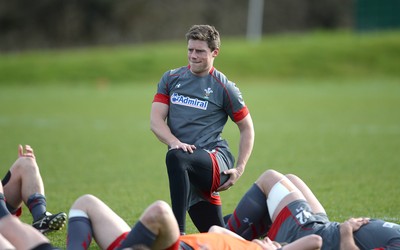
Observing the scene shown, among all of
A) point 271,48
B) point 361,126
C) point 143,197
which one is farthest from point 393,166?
point 271,48

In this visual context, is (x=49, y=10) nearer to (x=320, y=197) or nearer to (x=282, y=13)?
(x=282, y=13)

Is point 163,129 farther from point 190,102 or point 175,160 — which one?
point 175,160

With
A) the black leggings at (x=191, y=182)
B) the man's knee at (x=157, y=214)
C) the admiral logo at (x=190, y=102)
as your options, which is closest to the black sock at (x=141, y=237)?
the man's knee at (x=157, y=214)

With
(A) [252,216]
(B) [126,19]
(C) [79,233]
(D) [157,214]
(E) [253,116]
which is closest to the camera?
(D) [157,214]

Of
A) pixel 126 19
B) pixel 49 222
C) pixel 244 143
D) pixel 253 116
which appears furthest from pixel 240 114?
pixel 126 19

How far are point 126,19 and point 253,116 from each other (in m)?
26.7

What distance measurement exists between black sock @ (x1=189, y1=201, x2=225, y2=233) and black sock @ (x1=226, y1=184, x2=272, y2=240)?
430 mm

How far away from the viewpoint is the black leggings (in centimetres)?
634

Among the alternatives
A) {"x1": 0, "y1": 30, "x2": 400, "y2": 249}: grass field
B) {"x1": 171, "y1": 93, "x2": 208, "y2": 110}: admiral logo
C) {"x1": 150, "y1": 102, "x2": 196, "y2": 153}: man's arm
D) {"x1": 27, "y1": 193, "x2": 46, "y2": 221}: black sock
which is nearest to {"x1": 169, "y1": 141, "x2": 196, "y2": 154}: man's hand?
{"x1": 150, "y1": 102, "x2": 196, "y2": 153}: man's arm

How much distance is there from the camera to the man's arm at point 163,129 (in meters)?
6.51

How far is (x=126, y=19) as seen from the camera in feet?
143

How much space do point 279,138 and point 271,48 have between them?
16032 millimetres

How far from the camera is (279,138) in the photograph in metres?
14.6

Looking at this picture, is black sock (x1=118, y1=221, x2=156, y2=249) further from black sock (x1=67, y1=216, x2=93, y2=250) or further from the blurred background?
the blurred background
